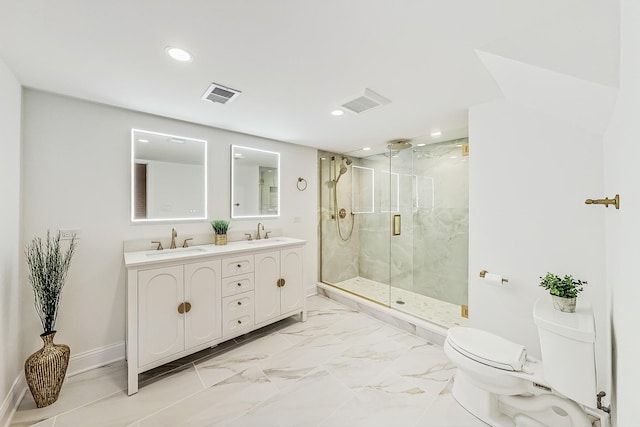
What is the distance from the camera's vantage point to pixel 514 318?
1900mm

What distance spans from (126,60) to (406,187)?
3276mm

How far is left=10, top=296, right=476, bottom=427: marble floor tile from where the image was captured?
1.60 metres

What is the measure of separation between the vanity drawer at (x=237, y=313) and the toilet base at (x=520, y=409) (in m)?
1.83

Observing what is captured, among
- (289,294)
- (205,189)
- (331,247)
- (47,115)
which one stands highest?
(47,115)

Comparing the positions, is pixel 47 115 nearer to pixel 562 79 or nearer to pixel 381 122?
pixel 381 122

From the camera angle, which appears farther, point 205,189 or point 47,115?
point 205,189

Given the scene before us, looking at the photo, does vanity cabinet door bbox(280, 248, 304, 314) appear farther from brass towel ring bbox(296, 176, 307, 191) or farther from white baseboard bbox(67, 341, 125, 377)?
white baseboard bbox(67, 341, 125, 377)

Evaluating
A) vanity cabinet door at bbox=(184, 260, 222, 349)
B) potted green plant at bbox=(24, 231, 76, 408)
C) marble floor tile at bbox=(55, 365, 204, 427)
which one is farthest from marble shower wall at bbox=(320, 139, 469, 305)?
potted green plant at bbox=(24, 231, 76, 408)

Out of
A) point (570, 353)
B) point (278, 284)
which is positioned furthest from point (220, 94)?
point (570, 353)

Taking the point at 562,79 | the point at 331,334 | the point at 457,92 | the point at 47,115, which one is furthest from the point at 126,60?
the point at 331,334

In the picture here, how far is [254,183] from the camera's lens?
10.3 ft

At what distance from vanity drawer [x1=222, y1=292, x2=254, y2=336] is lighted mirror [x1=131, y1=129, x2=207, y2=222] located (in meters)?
0.97

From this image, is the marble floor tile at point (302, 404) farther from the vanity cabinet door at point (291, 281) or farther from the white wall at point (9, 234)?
the white wall at point (9, 234)

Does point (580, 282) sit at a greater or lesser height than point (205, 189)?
lesser
